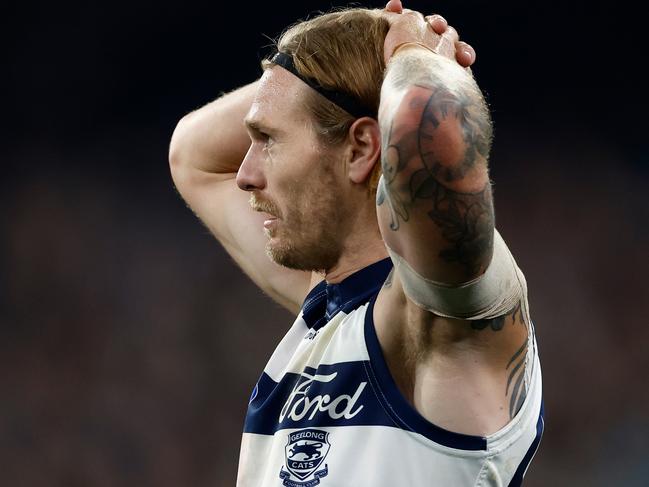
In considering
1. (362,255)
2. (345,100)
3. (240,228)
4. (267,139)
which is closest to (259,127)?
(267,139)

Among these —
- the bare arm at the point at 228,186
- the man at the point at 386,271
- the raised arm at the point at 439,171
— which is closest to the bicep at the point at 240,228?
the bare arm at the point at 228,186

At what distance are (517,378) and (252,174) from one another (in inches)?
22.0

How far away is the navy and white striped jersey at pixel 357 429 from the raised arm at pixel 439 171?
0.26 meters

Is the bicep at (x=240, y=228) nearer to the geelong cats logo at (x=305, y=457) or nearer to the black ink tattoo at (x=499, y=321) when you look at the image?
the geelong cats logo at (x=305, y=457)

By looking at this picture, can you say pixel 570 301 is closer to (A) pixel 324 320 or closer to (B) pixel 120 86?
(B) pixel 120 86

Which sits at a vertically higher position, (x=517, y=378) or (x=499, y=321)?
(x=499, y=321)

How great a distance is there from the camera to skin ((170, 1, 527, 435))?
1063mm

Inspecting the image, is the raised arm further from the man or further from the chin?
the chin

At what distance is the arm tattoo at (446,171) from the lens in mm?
1052

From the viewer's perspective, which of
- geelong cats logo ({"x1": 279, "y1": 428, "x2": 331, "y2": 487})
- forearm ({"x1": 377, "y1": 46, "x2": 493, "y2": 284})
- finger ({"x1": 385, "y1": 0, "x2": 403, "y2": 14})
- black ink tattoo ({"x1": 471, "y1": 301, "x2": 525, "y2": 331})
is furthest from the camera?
finger ({"x1": 385, "y1": 0, "x2": 403, "y2": 14})

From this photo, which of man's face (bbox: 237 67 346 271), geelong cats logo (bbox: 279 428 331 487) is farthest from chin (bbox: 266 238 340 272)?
geelong cats logo (bbox: 279 428 331 487)

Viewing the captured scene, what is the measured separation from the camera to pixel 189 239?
4.74 metres

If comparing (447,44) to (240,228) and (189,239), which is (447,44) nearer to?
(240,228)

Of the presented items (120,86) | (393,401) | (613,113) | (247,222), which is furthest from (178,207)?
(393,401)
